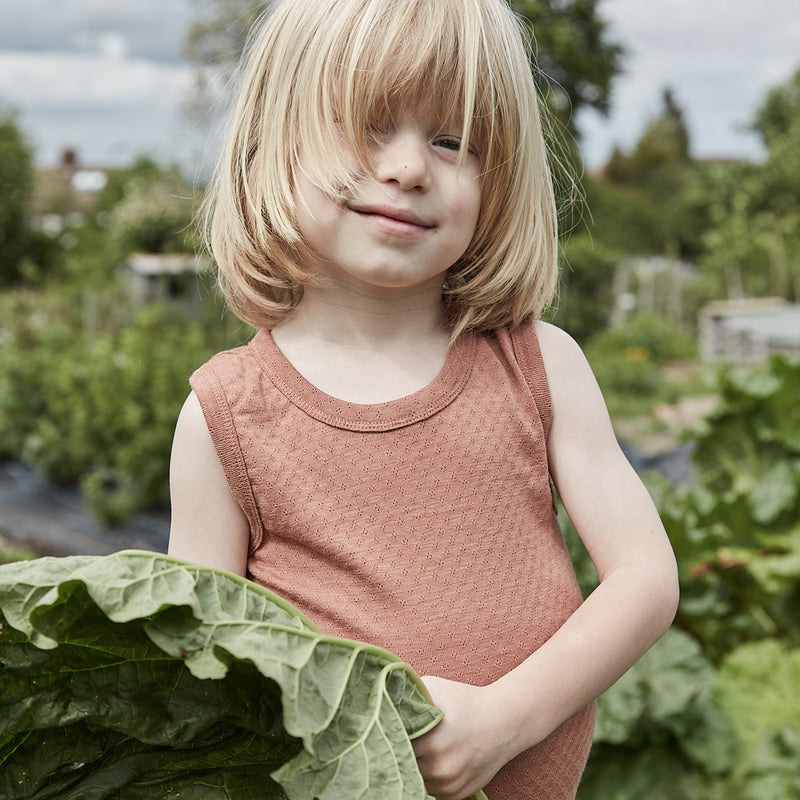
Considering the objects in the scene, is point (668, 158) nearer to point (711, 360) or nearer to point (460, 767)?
point (711, 360)

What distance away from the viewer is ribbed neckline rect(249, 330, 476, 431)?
1.24m

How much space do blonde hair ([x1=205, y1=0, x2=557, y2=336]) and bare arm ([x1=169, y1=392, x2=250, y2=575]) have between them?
0.21 metres

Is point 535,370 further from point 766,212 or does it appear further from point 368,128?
point 766,212

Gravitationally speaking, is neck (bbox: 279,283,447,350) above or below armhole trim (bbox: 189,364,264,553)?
above

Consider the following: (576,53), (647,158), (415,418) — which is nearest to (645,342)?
(576,53)

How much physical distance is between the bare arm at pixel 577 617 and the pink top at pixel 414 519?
5 centimetres

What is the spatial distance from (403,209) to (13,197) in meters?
20.9

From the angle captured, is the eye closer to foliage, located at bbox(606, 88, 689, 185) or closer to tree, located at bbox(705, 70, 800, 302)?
tree, located at bbox(705, 70, 800, 302)

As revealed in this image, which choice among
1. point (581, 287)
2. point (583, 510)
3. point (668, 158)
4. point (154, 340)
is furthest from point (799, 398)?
point (668, 158)

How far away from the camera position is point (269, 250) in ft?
4.45

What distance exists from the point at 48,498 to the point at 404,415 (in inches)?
257

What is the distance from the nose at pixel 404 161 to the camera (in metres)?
1.15

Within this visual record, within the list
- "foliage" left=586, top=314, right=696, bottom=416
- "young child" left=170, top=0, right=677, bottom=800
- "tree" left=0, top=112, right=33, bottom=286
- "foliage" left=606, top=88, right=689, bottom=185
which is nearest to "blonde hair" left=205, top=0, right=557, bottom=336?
"young child" left=170, top=0, right=677, bottom=800

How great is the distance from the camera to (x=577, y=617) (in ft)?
3.88
